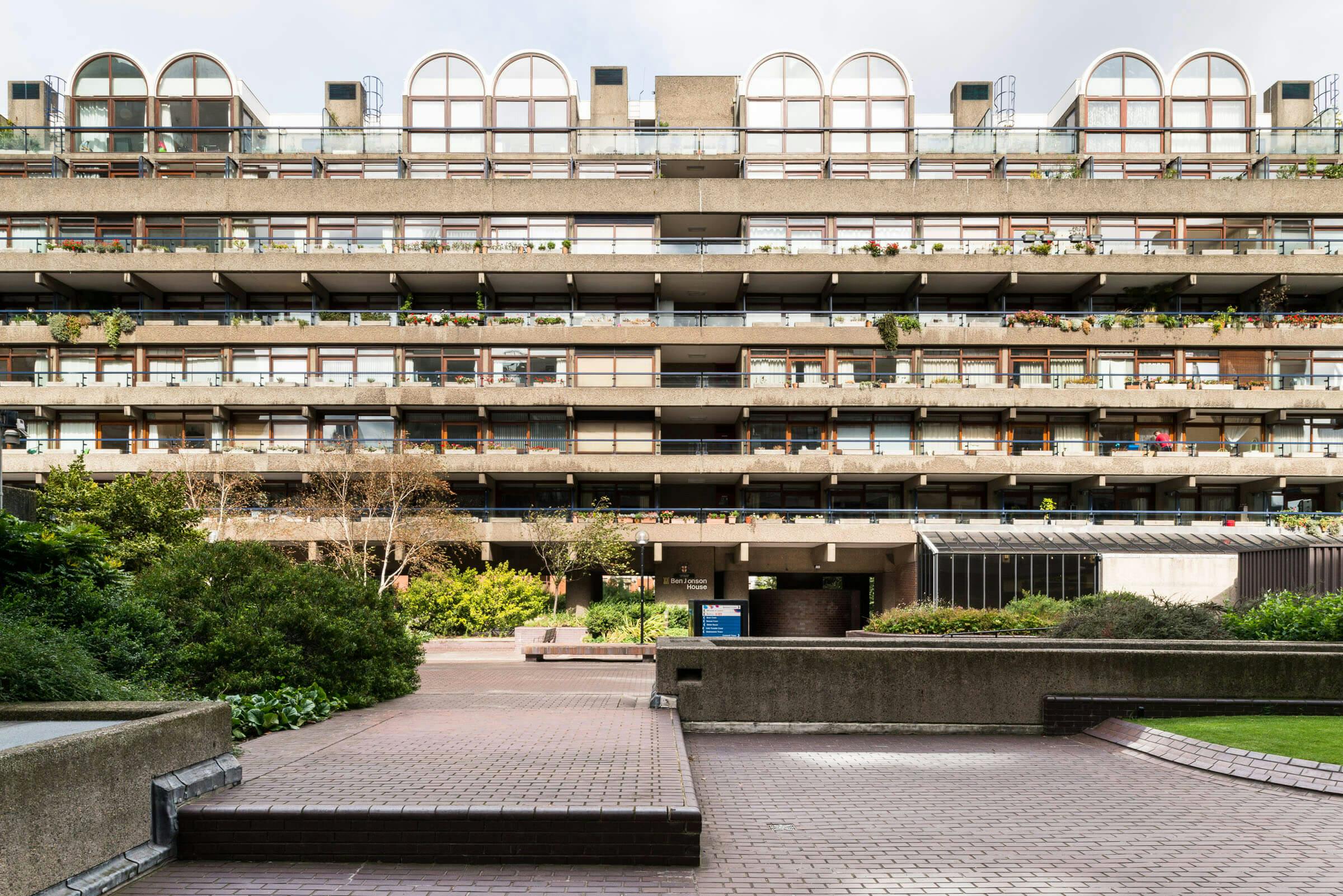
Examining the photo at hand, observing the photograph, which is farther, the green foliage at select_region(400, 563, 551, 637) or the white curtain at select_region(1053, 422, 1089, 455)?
the white curtain at select_region(1053, 422, 1089, 455)

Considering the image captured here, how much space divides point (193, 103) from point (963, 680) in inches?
1725

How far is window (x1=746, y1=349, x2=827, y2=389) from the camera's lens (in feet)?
132

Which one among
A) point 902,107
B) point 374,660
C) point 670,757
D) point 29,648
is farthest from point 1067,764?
point 902,107

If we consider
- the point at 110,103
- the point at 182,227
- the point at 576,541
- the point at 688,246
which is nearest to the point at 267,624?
the point at 576,541

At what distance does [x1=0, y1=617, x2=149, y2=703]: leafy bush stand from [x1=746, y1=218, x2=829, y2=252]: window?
112 feet

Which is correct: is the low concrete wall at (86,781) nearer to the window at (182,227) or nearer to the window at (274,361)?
the window at (274,361)

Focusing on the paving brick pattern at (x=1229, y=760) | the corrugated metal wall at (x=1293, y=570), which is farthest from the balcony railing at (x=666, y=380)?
the paving brick pattern at (x=1229, y=760)

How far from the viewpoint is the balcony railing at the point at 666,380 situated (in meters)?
39.7

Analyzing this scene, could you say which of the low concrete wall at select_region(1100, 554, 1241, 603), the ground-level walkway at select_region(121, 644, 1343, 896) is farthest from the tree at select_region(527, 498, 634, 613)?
the ground-level walkway at select_region(121, 644, 1343, 896)

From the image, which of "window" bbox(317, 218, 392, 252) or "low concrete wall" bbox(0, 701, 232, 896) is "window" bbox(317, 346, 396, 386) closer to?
"window" bbox(317, 218, 392, 252)

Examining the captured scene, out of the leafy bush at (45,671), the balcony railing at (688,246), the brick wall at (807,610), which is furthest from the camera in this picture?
the brick wall at (807,610)

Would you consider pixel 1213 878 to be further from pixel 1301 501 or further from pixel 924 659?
pixel 1301 501

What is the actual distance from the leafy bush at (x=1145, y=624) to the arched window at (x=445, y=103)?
34737 millimetres

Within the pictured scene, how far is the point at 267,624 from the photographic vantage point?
45.2 ft
